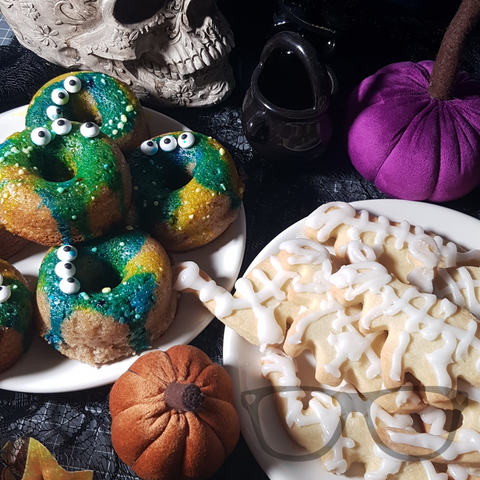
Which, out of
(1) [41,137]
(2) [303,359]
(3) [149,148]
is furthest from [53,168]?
(2) [303,359]

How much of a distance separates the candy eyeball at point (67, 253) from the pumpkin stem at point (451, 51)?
81cm

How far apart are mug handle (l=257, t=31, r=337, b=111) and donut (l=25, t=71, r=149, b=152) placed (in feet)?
1.08

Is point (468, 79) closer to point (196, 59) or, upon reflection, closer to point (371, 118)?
point (371, 118)

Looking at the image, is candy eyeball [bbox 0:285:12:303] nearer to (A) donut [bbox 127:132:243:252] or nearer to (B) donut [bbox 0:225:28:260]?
(B) donut [bbox 0:225:28:260]

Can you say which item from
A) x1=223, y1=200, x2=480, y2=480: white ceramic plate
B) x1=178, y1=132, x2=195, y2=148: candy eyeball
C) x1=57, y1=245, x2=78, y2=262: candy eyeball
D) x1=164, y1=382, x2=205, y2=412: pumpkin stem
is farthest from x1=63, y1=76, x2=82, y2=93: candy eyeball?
x1=164, y1=382, x2=205, y2=412: pumpkin stem

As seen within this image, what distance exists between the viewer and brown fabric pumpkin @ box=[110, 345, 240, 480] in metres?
0.76

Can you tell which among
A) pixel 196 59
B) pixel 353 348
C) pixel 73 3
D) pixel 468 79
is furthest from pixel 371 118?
pixel 73 3

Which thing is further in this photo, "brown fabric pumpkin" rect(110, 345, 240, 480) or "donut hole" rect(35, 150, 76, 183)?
"donut hole" rect(35, 150, 76, 183)

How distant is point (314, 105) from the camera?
102cm

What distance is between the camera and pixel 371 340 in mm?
818

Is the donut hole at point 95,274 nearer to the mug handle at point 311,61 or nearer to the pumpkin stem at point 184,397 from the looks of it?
the pumpkin stem at point 184,397

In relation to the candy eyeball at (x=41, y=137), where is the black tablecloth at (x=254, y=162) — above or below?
below

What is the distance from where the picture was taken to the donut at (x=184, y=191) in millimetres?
969

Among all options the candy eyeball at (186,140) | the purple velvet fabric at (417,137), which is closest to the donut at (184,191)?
the candy eyeball at (186,140)
